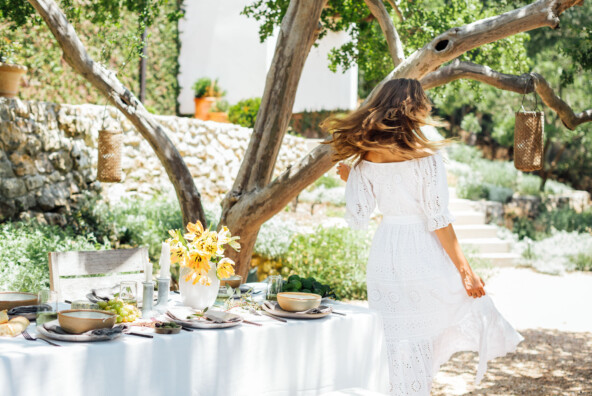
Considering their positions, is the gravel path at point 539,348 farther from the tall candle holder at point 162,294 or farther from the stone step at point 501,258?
the tall candle holder at point 162,294

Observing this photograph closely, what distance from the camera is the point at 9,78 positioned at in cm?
659

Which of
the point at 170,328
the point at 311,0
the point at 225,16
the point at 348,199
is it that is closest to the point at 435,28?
the point at 311,0

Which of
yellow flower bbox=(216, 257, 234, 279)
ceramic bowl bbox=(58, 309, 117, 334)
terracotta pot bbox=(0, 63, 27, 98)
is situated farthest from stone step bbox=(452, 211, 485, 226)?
ceramic bowl bbox=(58, 309, 117, 334)

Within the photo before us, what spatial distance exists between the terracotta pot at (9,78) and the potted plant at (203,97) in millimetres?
5186

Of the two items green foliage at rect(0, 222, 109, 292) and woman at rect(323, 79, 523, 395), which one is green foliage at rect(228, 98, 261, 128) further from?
woman at rect(323, 79, 523, 395)

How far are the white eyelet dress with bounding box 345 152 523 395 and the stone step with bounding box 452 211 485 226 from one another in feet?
26.5

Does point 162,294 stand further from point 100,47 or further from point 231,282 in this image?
point 100,47

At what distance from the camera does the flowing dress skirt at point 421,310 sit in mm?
2900

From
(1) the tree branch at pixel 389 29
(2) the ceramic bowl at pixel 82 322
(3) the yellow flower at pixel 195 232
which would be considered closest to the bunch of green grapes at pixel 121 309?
(2) the ceramic bowl at pixel 82 322

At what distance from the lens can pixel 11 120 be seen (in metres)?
6.61

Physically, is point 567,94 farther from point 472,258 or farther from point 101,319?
point 101,319

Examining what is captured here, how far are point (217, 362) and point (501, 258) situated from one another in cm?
850

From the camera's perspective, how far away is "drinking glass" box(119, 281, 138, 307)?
8.09 ft

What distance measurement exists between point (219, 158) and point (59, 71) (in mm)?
2559
